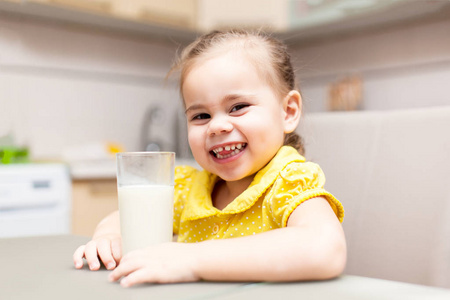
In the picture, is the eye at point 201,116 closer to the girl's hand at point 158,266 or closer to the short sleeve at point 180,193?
the short sleeve at point 180,193

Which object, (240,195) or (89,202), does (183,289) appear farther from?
(89,202)

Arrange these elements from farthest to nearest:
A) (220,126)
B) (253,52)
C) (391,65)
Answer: (391,65)
(253,52)
(220,126)

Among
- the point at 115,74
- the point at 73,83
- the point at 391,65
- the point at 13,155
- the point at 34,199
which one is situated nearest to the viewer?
the point at 34,199

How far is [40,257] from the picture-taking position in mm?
777

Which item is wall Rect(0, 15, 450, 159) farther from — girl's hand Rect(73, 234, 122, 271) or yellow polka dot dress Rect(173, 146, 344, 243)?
girl's hand Rect(73, 234, 122, 271)

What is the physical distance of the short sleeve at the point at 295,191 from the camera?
0.77 metres

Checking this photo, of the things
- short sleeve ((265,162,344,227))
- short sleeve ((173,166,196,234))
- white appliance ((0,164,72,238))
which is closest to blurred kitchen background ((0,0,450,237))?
white appliance ((0,164,72,238))

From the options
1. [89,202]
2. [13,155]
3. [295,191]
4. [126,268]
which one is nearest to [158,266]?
[126,268]

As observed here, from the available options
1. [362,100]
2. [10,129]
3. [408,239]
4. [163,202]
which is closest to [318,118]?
[408,239]

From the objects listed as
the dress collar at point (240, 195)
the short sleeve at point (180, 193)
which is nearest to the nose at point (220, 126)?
the dress collar at point (240, 195)

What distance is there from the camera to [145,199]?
2.43 feet

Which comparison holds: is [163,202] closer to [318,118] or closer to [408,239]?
[408,239]

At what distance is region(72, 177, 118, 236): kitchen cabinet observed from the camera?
2.51 metres

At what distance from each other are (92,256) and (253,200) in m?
0.33
